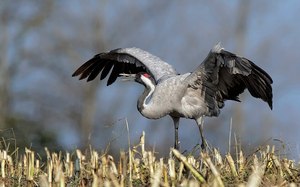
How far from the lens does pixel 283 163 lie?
15.0 feet

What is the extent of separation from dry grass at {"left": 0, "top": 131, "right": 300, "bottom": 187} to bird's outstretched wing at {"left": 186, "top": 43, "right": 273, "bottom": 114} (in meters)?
1.35

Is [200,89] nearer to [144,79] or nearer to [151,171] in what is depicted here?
[144,79]

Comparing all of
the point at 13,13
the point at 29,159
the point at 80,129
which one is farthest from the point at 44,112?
the point at 29,159

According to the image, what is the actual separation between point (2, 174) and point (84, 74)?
13.2ft

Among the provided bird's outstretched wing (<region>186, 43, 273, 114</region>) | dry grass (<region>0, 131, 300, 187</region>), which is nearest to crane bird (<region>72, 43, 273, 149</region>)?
bird's outstretched wing (<region>186, 43, 273, 114</region>)

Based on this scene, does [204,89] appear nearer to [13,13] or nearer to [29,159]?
[29,159]

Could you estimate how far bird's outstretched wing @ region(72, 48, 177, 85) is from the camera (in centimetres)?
811

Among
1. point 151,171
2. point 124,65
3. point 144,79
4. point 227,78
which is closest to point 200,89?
point 227,78

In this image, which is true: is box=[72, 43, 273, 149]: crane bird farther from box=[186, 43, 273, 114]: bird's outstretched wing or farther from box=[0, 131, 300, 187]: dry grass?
box=[0, 131, 300, 187]: dry grass

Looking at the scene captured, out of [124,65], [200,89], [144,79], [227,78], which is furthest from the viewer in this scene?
[124,65]

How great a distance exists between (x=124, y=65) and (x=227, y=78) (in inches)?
72.9

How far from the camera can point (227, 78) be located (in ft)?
24.0

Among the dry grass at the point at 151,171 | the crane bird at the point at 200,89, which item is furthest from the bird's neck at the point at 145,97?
the dry grass at the point at 151,171

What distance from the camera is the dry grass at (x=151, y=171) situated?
3.92 metres
